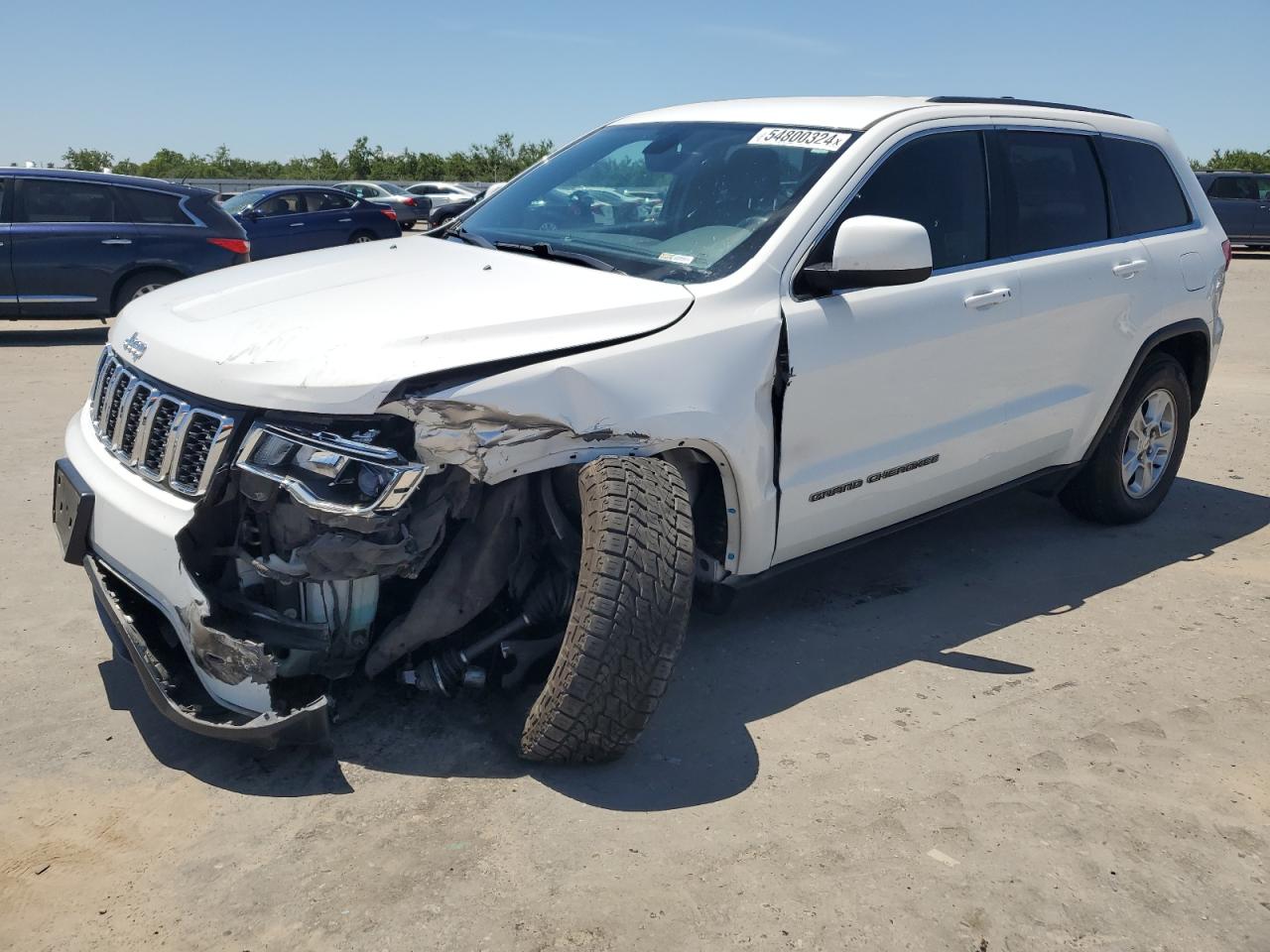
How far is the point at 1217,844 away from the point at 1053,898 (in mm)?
584

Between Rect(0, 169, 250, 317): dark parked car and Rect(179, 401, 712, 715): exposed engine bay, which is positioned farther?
Rect(0, 169, 250, 317): dark parked car

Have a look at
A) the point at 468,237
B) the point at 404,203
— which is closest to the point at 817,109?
the point at 468,237

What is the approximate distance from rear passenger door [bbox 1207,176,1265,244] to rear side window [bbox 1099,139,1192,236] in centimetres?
2010

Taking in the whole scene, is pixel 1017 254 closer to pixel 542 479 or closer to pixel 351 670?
pixel 542 479

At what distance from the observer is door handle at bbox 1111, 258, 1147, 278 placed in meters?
4.78

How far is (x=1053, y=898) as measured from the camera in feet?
8.91

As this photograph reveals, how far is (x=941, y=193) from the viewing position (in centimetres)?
416

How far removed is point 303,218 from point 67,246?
7.72 metres

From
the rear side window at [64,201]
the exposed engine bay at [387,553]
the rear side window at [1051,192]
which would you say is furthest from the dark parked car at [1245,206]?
the exposed engine bay at [387,553]

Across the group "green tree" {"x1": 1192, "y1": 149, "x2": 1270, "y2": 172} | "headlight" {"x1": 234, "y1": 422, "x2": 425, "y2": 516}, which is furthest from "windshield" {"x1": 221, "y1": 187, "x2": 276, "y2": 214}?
"green tree" {"x1": 1192, "y1": 149, "x2": 1270, "y2": 172}

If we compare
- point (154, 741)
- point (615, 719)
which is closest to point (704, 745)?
point (615, 719)

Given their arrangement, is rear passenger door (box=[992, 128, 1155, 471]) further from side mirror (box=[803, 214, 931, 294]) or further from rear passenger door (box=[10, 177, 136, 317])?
rear passenger door (box=[10, 177, 136, 317])

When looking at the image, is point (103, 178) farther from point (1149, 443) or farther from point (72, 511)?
point (1149, 443)

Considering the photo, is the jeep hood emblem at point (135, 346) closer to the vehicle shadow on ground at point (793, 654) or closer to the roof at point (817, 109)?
the vehicle shadow on ground at point (793, 654)
